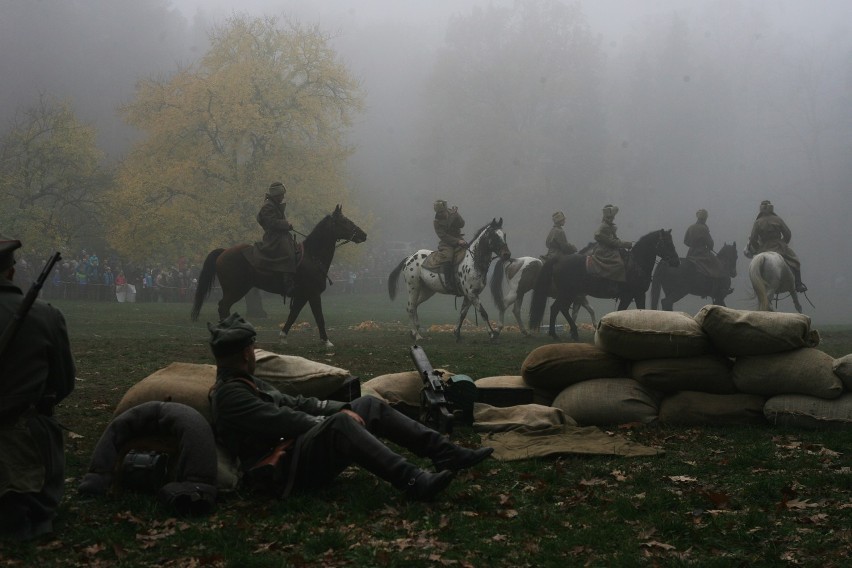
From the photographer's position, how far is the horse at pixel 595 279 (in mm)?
18531

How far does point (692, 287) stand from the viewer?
871 inches

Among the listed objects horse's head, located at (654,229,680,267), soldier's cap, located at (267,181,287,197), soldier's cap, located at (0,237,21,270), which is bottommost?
soldier's cap, located at (0,237,21,270)

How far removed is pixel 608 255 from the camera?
1852 centimetres

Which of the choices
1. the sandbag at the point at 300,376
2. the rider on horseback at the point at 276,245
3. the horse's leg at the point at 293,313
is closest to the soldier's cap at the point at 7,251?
the sandbag at the point at 300,376

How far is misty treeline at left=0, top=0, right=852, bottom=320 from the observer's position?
97.0 ft

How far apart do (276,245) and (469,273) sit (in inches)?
165

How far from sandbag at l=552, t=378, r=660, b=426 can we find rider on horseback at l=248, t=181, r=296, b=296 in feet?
31.2

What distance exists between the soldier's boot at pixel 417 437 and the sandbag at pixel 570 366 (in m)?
2.72

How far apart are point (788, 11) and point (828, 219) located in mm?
61660

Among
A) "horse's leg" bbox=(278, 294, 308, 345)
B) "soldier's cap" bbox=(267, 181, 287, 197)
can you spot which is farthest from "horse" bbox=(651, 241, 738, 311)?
"soldier's cap" bbox=(267, 181, 287, 197)

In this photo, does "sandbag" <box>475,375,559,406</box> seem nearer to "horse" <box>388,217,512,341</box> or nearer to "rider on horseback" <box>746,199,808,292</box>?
"horse" <box>388,217,512,341</box>

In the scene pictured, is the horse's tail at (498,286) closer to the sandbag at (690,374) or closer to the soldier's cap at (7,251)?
the sandbag at (690,374)

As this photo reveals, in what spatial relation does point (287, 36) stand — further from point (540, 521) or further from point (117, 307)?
point (540, 521)

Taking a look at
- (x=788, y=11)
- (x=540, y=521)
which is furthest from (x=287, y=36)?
(x=788, y=11)
